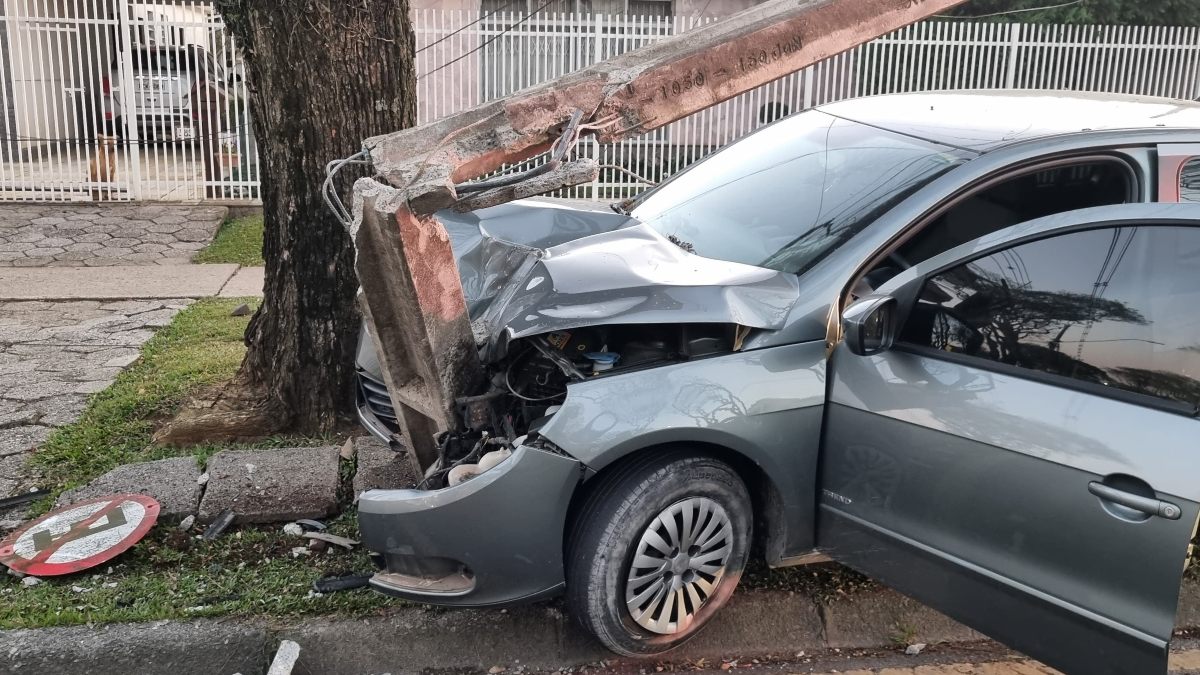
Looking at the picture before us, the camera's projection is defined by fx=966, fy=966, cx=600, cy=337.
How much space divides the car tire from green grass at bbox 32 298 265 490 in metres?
2.56

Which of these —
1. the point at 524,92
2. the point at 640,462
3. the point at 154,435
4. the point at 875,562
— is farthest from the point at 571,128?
the point at 154,435

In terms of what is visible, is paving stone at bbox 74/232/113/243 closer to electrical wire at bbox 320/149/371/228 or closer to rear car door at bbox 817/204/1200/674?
electrical wire at bbox 320/149/371/228

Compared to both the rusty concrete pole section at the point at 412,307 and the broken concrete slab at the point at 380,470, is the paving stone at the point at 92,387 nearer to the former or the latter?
the broken concrete slab at the point at 380,470

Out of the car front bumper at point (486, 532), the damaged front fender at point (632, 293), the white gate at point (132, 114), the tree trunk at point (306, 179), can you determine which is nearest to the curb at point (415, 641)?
the car front bumper at point (486, 532)

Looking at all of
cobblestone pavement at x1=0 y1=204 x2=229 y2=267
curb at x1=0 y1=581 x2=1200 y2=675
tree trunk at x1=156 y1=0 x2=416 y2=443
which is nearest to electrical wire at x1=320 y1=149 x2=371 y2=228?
tree trunk at x1=156 y1=0 x2=416 y2=443

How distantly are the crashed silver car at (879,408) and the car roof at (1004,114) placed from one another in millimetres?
27

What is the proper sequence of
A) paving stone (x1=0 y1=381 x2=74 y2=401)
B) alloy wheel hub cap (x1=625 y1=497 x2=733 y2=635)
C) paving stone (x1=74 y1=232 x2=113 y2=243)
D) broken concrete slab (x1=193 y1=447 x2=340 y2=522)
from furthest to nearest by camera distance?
paving stone (x1=74 y1=232 x2=113 y2=243) → paving stone (x1=0 y1=381 x2=74 y2=401) → broken concrete slab (x1=193 y1=447 x2=340 y2=522) → alloy wheel hub cap (x1=625 y1=497 x2=733 y2=635)

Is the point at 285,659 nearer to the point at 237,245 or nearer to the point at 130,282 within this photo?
the point at 130,282

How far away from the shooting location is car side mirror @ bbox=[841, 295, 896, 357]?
9.66 ft

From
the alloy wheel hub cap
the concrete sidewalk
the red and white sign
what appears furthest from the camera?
the concrete sidewalk

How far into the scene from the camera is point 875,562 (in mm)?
3066

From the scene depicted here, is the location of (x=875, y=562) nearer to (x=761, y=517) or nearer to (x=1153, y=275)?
(x=761, y=517)

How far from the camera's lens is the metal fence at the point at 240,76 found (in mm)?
10773

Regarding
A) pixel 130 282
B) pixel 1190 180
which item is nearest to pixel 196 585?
pixel 1190 180
